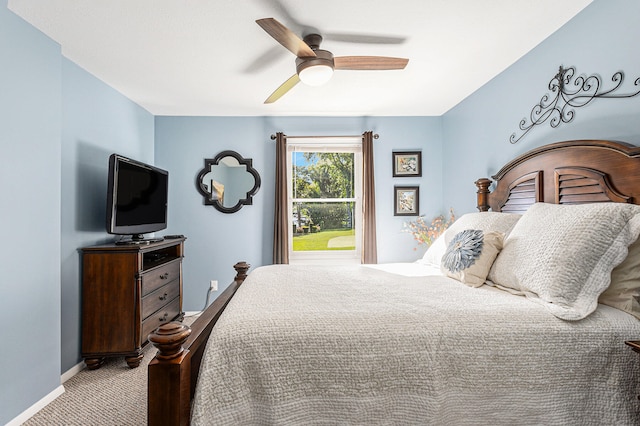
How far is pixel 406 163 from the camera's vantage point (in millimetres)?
3844

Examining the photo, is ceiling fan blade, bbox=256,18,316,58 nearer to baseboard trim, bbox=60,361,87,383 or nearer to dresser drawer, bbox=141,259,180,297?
dresser drawer, bbox=141,259,180,297

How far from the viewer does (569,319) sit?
117 cm

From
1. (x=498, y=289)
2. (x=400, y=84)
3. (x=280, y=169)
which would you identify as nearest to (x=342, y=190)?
(x=280, y=169)

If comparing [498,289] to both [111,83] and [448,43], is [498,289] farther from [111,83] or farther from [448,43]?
[111,83]

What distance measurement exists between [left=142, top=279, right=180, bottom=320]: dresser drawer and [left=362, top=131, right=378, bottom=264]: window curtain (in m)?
2.12

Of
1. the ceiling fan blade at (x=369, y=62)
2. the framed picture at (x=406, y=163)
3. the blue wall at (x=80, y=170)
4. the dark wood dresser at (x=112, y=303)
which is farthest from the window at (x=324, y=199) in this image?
the blue wall at (x=80, y=170)

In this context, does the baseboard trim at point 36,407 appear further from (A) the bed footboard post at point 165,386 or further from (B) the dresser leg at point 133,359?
(A) the bed footboard post at point 165,386

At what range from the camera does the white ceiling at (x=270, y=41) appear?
1.83 m

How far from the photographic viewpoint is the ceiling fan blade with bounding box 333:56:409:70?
2098 mm

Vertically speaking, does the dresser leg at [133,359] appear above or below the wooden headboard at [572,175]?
below

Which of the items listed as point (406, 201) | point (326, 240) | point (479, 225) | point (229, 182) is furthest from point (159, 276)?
point (406, 201)

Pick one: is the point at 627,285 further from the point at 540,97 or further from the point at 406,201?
the point at 406,201

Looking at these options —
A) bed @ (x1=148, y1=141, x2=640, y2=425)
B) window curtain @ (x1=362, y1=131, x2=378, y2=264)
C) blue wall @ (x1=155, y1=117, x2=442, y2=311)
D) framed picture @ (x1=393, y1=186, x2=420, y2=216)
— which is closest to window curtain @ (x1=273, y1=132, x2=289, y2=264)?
blue wall @ (x1=155, y1=117, x2=442, y2=311)

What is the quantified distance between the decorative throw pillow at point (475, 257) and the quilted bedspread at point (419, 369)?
0.49 metres
